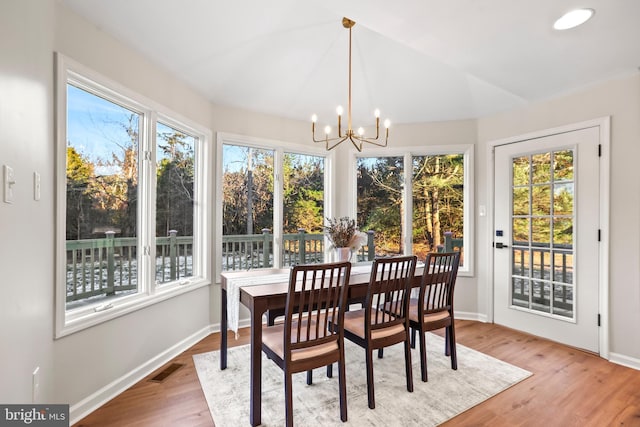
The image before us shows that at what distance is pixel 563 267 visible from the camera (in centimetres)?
317

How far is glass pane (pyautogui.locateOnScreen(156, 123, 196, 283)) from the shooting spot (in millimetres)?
2838

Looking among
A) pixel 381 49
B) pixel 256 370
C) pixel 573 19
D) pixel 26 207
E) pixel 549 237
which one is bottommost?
pixel 256 370

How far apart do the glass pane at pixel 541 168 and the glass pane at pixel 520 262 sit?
0.78m

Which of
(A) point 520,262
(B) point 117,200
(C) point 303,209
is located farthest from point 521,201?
(B) point 117,200

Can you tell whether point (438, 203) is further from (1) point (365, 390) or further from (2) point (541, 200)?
(1) point (365, 390)

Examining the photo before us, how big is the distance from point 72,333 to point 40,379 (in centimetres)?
32

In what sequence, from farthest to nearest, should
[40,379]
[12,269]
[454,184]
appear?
[454,184], [40,379], [12,269]

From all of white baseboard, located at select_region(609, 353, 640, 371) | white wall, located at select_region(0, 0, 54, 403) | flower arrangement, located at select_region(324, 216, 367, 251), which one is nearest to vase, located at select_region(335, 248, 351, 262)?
flower arrangement, located at select_region(324, 216, 367, 251)

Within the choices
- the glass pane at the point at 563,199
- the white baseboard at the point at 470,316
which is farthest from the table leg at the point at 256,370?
the glass pane at the point at 563,199

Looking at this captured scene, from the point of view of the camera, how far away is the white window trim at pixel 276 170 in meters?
3.44

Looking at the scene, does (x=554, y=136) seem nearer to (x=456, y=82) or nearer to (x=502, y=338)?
(x=456, y=82)

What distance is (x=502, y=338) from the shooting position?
3.29m

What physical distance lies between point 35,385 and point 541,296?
415 centimetres

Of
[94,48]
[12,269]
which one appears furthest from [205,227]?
[12,269]
